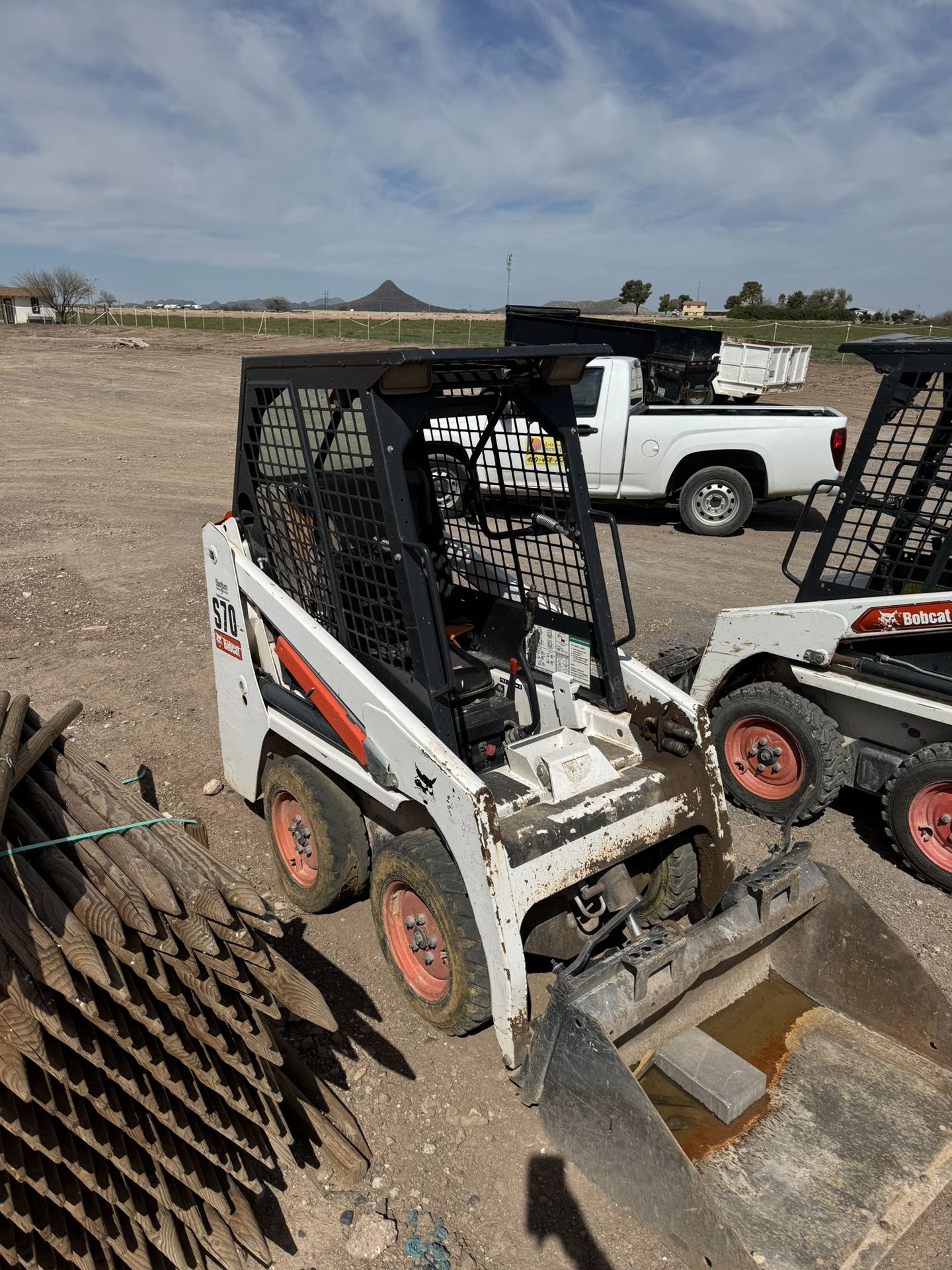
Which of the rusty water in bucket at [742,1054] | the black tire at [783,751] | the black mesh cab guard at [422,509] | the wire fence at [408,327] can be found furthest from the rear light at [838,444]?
the wire fence at [408,327]

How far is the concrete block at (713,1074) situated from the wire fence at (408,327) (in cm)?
2930

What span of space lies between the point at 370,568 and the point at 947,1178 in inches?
108

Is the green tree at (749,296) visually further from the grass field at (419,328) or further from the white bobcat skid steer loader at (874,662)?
the white bobcat skid steer loader at (874,662)

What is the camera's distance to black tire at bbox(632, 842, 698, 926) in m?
3.50

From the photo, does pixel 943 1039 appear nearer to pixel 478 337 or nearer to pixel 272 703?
pixel 272 703

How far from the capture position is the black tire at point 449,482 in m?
4.09

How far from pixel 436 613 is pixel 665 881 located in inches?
57.4

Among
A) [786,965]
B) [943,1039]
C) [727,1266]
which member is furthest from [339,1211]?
[943,1039]

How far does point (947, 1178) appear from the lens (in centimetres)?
264

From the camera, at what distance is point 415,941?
328 cm

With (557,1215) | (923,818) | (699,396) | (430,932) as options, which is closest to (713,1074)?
(557,1215)

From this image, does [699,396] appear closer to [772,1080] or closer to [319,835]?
[319,835]

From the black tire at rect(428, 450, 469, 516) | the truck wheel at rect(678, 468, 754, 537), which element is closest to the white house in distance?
the truck wheel at rect(678, 468, 754, 537)

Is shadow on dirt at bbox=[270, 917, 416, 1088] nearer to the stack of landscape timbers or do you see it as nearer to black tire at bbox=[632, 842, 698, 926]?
the stack of landscape timbers
